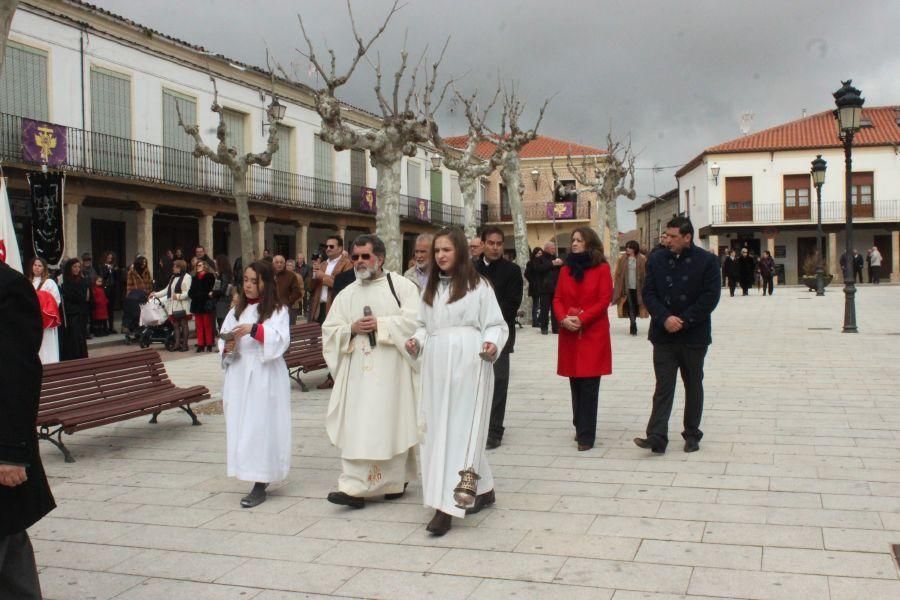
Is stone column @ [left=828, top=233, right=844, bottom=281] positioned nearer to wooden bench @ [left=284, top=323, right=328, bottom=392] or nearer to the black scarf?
wooden bench @ [left=284, top=323, right=328, bottom=392]

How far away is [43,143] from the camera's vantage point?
2005 cm

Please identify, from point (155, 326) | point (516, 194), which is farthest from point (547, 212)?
point (155, 326)

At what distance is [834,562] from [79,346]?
10.3 metres

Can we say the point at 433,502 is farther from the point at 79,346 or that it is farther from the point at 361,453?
the point at 79,346

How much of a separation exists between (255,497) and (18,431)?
2685 millimetres

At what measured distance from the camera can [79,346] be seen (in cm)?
1196

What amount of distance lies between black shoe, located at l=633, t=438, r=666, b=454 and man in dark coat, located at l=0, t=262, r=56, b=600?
4.56 m

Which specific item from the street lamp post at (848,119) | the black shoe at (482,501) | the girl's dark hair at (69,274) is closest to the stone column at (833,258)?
the street lamp post at (848,119)

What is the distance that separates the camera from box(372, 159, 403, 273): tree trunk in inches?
638

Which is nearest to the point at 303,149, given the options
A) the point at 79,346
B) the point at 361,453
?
the point at 79,346

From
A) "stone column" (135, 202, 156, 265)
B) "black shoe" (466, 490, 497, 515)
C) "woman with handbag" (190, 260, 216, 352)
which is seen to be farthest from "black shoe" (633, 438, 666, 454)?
"stone column" (135, 202, 156, 265)

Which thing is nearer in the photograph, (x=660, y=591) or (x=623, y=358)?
(x=660, y=591)

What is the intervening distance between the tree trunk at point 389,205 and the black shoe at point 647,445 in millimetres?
9735

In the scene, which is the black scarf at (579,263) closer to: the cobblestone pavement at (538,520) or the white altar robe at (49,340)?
the cobblestone pavement at (538,520)
